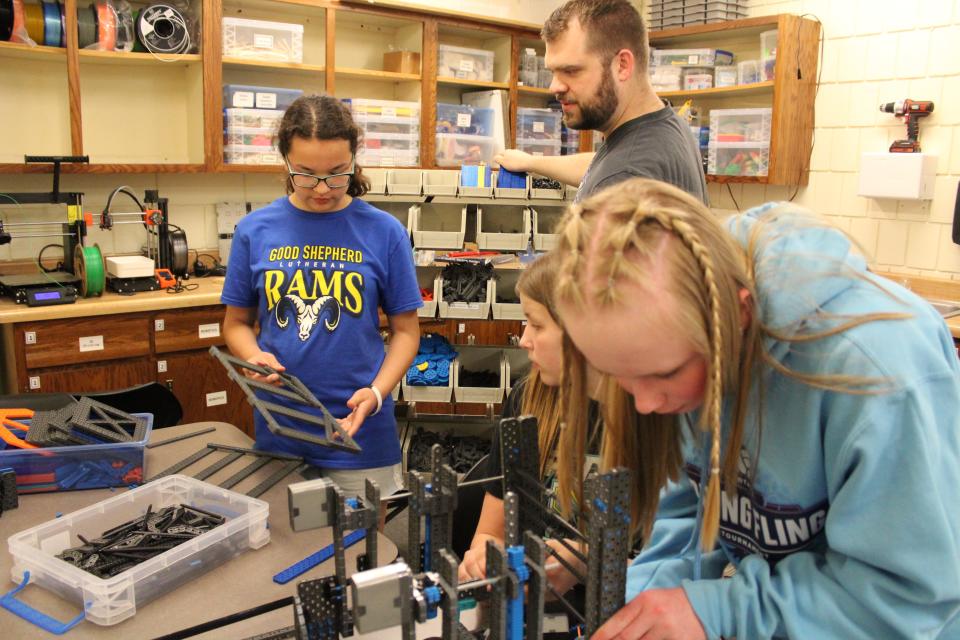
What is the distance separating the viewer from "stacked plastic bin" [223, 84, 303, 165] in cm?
361

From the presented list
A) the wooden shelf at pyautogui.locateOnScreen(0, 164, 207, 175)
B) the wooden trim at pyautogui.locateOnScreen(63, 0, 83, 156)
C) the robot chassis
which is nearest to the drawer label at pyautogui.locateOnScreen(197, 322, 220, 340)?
the wooden shelf at pyautogui.locateOnScreen(0, 164, 207, 175)

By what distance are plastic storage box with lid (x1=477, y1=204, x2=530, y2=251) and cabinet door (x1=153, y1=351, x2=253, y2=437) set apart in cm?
128

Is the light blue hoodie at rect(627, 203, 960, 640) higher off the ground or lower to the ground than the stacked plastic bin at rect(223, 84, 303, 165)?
lower

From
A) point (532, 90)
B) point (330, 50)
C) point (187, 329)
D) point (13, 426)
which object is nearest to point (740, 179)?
point (532, 90)

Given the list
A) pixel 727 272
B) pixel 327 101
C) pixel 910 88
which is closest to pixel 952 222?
pixel 910 88

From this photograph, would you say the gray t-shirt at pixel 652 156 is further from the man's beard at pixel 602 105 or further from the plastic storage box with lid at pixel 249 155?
the plastic storage box with lid at pixel 249 155

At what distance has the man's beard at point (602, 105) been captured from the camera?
6.86 feet

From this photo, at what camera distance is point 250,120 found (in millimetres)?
3660

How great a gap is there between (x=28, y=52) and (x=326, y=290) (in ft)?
7.63

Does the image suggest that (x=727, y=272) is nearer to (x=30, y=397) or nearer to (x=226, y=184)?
(x=30, y=397)

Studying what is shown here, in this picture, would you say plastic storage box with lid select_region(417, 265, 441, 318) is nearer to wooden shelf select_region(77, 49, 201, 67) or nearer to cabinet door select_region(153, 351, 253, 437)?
cabinet door select_region(153, 351, 253, 437)

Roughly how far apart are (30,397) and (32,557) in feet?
2.56

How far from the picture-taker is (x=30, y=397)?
1.89 meters

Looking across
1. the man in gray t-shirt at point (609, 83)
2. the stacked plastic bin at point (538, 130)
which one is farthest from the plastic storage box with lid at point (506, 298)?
the stacked plastic bin at point (538, 130)
